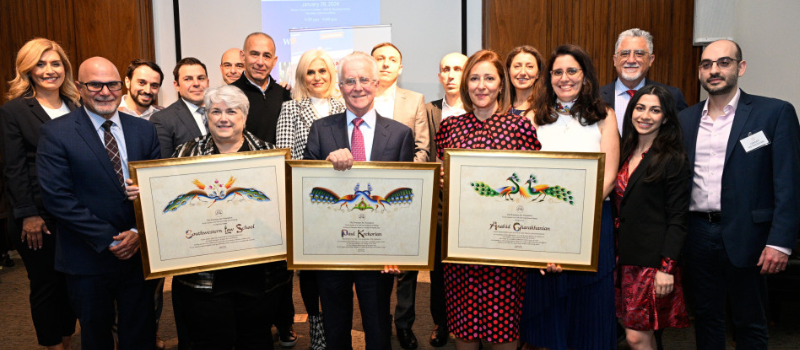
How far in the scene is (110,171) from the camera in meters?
2.49

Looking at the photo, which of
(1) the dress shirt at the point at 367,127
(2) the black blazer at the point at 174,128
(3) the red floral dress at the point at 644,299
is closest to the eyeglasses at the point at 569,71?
(3) the red floral dress at the point at 644,299

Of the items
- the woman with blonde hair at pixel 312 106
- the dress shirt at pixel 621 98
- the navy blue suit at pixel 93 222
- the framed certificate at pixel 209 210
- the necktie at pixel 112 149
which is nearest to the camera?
the framed certificate at pixel 209 210

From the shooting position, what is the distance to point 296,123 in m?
3.21

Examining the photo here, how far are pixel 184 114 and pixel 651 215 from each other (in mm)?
2809

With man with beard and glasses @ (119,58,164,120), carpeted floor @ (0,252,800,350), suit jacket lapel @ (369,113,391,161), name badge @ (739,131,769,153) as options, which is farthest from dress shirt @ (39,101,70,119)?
name badge @ (739,131,769,153)

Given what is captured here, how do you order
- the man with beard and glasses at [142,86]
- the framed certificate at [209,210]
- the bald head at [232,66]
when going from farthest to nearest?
the bald head at [232,66] < the man with beard and glasses at [142,86] < the framed certificate at [209,210]

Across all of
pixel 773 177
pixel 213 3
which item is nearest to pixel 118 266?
pixel 773 177

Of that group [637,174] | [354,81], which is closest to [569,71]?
[637,174]

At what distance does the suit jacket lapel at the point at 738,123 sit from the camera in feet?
8.57

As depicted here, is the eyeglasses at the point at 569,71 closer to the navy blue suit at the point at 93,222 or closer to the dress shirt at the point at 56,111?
the navy blue suit at the point at 93,222

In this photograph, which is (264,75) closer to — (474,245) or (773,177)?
(474,245)

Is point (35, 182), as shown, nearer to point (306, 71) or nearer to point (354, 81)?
point (306, 71)

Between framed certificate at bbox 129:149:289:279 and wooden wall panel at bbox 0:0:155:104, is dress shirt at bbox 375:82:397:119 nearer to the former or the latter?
framed certificate at bbox 129:149:289:279

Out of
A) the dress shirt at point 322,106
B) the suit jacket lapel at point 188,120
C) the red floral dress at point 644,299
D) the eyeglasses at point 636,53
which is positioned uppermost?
the eyeglasses at point 636,53
